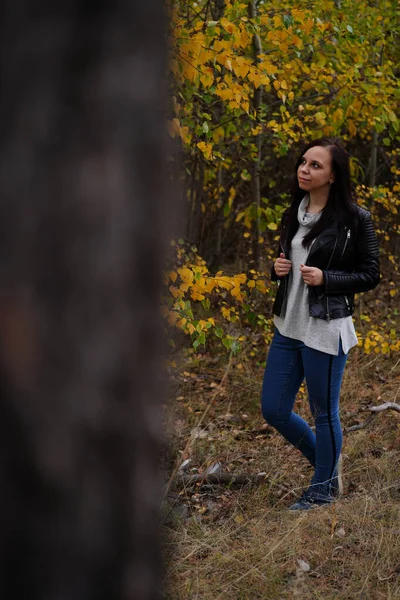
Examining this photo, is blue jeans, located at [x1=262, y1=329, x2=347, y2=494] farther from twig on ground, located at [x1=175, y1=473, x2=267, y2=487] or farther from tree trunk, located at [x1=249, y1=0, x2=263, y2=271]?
tree trunk, located at [x1=249, y1=0, x2=263, y2=271]

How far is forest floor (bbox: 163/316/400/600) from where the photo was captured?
9.63 ft

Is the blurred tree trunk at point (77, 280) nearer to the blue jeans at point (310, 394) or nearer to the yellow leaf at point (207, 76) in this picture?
the blue jeans at point (310, 394)

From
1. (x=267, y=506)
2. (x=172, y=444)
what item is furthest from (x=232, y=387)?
(x=267, y=506)

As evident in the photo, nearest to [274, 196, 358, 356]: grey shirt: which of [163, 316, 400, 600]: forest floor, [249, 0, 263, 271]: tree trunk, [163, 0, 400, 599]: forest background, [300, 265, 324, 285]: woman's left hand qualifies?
[300, 265, 324, 285]: woman's left hand

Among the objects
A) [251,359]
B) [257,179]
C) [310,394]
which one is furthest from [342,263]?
[257,179]

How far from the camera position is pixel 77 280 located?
93 cm

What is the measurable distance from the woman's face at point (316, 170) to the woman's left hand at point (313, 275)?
0.45 m

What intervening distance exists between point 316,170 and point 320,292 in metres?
0.63

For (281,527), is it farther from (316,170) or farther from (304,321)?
(316,170)

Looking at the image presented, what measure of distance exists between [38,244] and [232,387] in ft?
16.7

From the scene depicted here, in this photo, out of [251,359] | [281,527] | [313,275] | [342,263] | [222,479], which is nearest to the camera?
[281,527]

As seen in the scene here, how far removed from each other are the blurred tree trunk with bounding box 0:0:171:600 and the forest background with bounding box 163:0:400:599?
357 millimetres

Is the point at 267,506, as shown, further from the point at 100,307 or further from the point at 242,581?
the point at 100,307

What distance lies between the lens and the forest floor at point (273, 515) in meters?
2.94
